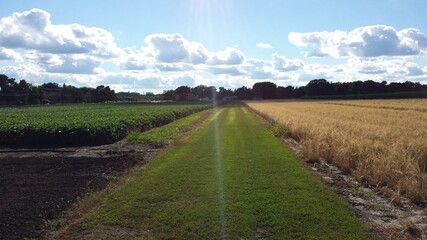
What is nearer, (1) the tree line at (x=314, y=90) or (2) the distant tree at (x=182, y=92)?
(1) the tree line at (x=314, y=90)

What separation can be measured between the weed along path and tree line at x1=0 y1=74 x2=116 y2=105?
117 metres

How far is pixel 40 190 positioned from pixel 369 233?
26.4 feet

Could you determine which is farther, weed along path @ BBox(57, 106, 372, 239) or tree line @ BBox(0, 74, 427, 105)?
tree line @ BBox(0, 74, 427, 105)

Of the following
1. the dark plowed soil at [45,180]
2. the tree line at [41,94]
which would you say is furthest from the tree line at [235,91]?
the dark plowed soil at [45,180]

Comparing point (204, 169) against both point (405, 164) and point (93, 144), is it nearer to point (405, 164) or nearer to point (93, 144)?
point (405, 164)

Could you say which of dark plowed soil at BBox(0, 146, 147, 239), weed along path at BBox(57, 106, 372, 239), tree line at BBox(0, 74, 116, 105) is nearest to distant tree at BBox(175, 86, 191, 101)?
tree line at BBox(0, 74, 116, 105)

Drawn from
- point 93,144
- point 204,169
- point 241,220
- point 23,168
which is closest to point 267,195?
point 241,220

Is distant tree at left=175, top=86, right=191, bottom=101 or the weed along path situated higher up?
distant tree at left=175, top=86, right=191, bottom=101

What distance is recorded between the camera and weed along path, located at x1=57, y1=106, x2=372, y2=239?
7.14 metres

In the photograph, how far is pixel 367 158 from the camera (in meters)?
12.6

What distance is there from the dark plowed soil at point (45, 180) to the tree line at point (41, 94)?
10942 centimetres

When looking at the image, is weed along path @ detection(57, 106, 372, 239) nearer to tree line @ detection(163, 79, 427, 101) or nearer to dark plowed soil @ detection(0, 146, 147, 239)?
dark plowed soil @ detection(0, 146, 147, 239)

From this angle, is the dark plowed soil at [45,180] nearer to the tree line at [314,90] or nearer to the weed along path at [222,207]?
the weed along path at [222,207]

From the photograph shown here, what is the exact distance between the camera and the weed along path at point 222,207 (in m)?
7.14
